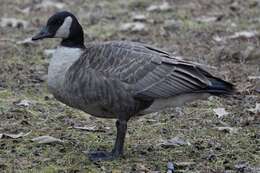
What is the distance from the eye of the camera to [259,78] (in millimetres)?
7406

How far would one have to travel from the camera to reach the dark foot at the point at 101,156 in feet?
17.6

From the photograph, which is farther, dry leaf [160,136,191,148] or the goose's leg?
dry leaf [160,136,191,148]

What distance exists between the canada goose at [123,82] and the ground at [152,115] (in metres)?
0.37

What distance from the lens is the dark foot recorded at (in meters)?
5.36

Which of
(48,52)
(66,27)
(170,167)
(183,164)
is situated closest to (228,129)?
(183,164)

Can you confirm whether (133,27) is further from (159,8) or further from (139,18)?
(159,8)

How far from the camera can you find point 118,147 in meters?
5.43

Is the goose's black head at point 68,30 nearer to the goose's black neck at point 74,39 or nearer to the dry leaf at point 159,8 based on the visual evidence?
the goose's black neck at point 74,39

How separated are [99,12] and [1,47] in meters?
2.53

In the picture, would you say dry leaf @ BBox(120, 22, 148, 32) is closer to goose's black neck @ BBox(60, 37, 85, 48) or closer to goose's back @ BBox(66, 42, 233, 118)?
goose's black neck @ BBox(60, 37, 85, 48)

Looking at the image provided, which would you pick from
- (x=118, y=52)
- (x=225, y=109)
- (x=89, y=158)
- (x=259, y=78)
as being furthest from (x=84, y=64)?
(x=259, y=78)

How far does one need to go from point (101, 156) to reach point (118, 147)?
15 centimetres

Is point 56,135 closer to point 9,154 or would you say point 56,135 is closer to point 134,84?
point 9,154

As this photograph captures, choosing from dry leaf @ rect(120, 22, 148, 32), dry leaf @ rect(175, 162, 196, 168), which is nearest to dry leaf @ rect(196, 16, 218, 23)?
dry leaf @ rect(120, 22, 148, 32)
